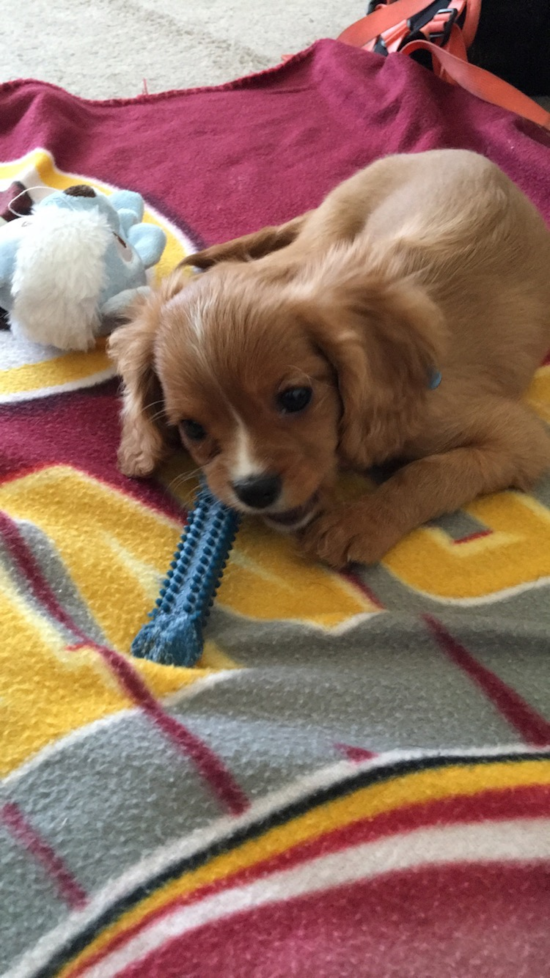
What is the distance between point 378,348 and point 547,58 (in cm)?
265

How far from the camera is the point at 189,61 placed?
4098mm

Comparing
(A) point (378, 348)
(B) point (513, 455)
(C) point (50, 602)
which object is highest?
(A) point (378, 348)

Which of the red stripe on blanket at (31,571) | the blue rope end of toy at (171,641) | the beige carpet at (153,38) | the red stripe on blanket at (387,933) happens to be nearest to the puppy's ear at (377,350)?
the blue rope end of toy at (171,641)

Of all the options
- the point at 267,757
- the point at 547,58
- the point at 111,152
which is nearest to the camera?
the point at 267,757

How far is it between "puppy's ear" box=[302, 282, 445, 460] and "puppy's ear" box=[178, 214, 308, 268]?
0.80 m

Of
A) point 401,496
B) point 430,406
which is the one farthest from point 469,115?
point 401,496

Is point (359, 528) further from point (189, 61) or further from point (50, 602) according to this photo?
point (189, 61)

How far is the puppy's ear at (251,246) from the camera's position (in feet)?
7.86

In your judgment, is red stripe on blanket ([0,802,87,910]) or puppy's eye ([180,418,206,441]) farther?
puppy's eye ([180,418,206,441])

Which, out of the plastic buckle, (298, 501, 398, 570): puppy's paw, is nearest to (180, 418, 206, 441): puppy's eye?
(298, 501, 398, 570): puppy's paw

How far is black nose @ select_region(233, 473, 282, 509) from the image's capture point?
5.07 feet

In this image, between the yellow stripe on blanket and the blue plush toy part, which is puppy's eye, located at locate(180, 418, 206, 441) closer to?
the blue plush toy part

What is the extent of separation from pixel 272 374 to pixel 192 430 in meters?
0.25

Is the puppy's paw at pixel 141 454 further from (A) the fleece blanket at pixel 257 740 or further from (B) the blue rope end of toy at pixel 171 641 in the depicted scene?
(B) the blue rope end of toy at pixel 171 641
